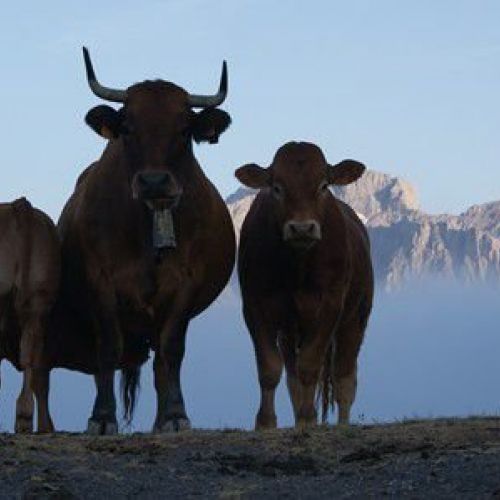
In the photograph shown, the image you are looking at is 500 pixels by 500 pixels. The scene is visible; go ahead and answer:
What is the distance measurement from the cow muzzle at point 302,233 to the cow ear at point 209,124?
3.77 ft

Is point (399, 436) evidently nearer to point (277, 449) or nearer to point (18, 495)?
point (277, 449)

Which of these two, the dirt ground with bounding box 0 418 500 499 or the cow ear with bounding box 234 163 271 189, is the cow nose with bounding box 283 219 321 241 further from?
the dirt ground with bounding box 0 418 500 499

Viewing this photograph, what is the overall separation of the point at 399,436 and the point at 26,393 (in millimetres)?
3635

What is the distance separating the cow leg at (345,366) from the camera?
651 inches

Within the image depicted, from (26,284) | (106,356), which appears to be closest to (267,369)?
(106,356)

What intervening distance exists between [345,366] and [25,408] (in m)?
4.51

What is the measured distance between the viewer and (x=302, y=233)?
1384 centimetres

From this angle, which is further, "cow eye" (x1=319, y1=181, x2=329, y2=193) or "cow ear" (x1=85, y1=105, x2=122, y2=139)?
"cow eye" (x1=319, y1=181, x2=329, y2=193)

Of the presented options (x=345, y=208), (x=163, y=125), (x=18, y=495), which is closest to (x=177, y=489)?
(x=18, y=495)

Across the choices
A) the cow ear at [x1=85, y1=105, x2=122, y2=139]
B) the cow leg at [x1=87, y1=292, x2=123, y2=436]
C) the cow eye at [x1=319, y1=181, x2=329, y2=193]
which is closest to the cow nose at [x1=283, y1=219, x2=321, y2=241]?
the cow eye at [x1=319, y1=181, x2=329, y2=193]

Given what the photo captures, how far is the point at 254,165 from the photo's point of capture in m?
14.9

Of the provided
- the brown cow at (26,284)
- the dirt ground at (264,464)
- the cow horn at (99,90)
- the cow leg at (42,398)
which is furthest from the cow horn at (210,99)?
the dirt ground at (264,464)

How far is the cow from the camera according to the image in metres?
13.6

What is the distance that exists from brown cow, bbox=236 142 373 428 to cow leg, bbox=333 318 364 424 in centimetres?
161
